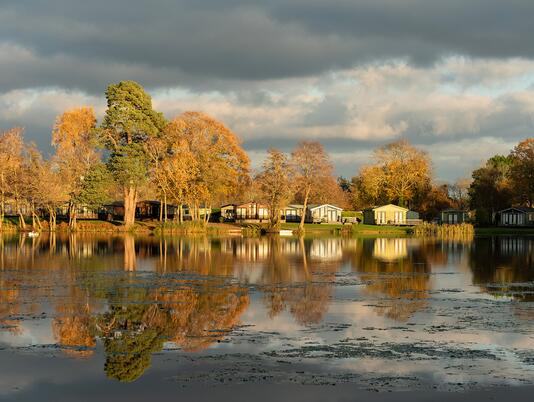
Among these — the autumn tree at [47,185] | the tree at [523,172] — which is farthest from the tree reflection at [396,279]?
the tree at [523,172]

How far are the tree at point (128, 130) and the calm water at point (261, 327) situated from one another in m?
51.9

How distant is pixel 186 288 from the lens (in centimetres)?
3166

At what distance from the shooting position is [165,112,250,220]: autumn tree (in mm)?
91000

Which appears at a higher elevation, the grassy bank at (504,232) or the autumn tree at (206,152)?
the autumn tree at (206,152)

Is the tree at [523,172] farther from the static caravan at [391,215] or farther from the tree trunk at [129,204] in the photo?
the tree trunk at [129,204]

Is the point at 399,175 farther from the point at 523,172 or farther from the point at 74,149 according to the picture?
the point at 74,149

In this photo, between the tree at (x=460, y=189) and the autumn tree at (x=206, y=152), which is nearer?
the autumn tree at (x=206, y=152)

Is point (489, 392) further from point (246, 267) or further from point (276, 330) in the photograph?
point (246, 267)

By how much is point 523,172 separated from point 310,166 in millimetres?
36291

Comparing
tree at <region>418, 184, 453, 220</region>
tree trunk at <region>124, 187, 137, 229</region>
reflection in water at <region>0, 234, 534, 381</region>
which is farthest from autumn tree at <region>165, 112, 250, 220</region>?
tree at <region>418, 184, 453, 220</region>

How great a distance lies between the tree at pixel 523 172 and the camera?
110 m

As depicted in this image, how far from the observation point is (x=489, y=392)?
1477 centimetres

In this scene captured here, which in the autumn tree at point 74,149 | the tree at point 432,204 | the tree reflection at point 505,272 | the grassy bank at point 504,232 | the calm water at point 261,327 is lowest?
the calm water at point 261,327

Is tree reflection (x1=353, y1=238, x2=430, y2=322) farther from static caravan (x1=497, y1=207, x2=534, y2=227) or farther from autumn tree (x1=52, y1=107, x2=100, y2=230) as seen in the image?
static caravan (x1=497, y1=207, x2=534, y2=227)
